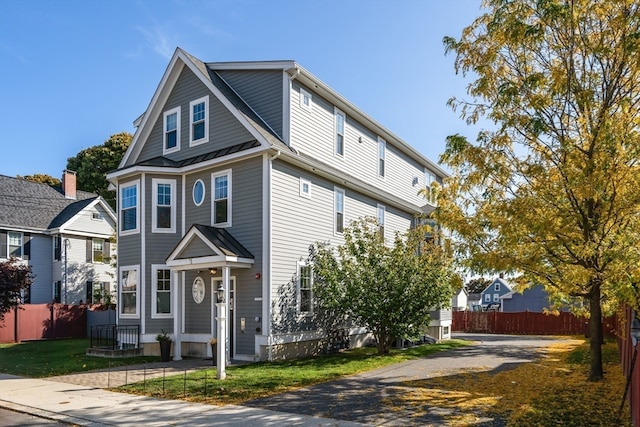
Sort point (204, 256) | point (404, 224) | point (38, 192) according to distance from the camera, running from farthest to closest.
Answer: point (38, 192) → point (404, 224) → point (204, 256)

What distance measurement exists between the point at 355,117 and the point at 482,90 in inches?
415

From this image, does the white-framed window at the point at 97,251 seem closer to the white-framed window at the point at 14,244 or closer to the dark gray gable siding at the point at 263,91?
the white-framed window at the point at 14,244

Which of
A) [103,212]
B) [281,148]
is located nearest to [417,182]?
[281,148]

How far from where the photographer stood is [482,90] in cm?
1154

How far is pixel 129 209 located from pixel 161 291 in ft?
10.7

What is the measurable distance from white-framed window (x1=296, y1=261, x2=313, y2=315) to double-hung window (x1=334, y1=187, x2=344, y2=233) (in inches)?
101

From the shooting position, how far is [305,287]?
1814 centimetres

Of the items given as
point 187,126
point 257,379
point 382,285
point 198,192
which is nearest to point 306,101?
point 187,126

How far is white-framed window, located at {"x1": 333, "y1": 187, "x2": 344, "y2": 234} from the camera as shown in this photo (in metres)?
20.0

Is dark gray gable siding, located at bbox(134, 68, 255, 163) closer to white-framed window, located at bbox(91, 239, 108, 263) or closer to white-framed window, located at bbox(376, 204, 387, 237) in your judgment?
white-framed window, located at bbox(376, 204, 387, 237)

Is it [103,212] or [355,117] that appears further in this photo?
[103,212]

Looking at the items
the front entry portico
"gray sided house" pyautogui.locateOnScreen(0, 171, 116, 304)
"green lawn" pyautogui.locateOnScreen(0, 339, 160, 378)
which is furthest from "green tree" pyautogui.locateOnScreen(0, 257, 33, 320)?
the front entry portico

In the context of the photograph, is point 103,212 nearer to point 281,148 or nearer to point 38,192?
point 38,192

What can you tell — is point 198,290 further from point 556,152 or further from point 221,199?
point 556,152
